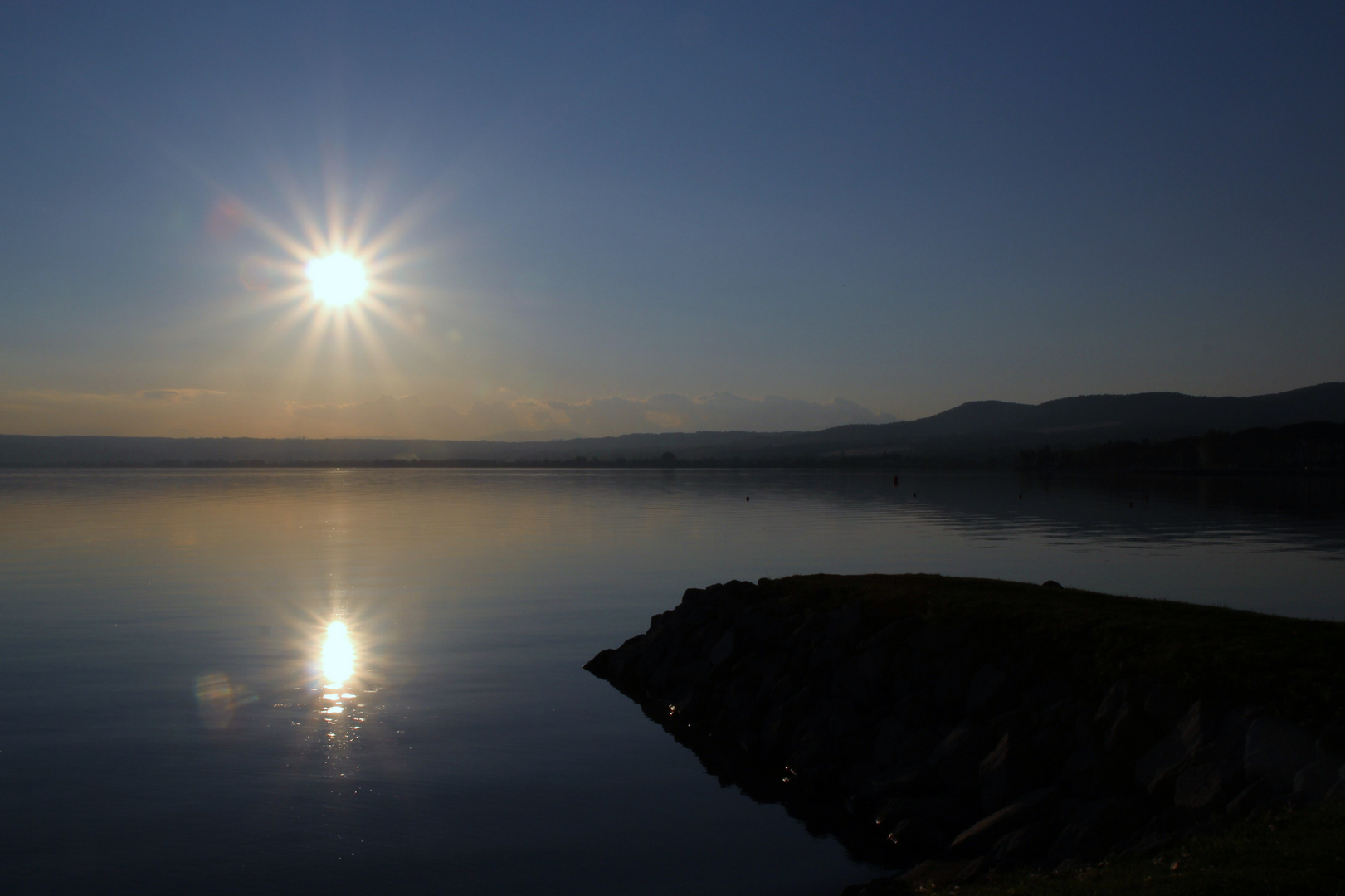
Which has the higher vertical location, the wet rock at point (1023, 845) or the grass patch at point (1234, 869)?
the grass patch at point (1234, 869)

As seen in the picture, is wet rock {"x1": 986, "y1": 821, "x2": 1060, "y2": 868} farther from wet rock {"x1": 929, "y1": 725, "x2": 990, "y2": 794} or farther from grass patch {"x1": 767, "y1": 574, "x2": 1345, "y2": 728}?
grass patch {"x1": 767, "y1": 574, "x2": 1345, "y2": 728}

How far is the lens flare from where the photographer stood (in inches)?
955

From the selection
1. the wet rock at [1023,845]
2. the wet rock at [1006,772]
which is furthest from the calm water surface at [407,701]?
Answer: the wet rock at [1006,772]

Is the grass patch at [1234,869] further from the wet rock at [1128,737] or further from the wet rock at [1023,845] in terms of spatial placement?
the wet rock at [1128,737]

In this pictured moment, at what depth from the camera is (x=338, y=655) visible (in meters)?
26.5

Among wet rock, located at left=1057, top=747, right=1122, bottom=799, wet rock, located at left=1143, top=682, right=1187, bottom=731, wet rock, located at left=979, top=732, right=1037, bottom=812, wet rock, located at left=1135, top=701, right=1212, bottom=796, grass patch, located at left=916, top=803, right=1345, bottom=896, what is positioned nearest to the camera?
grass patch, located at left=916, top=803, right=1345, bottom=896

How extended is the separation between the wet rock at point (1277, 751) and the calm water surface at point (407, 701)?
217 inches

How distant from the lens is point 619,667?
2516cm

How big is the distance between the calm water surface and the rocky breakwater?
4.78 feet

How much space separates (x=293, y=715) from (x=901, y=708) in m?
12.8

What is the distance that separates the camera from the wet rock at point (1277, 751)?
12.4 meters

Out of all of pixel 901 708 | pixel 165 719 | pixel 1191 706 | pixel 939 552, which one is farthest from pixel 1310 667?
pixel 939 552

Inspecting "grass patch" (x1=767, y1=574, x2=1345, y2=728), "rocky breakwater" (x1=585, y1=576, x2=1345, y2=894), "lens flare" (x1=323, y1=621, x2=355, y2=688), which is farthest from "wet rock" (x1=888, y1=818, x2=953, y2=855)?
"lens flare" (x1=323, y1=621, x2=355, y2=688)

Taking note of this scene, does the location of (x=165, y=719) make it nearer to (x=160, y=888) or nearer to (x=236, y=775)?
(x=236, y=775)
